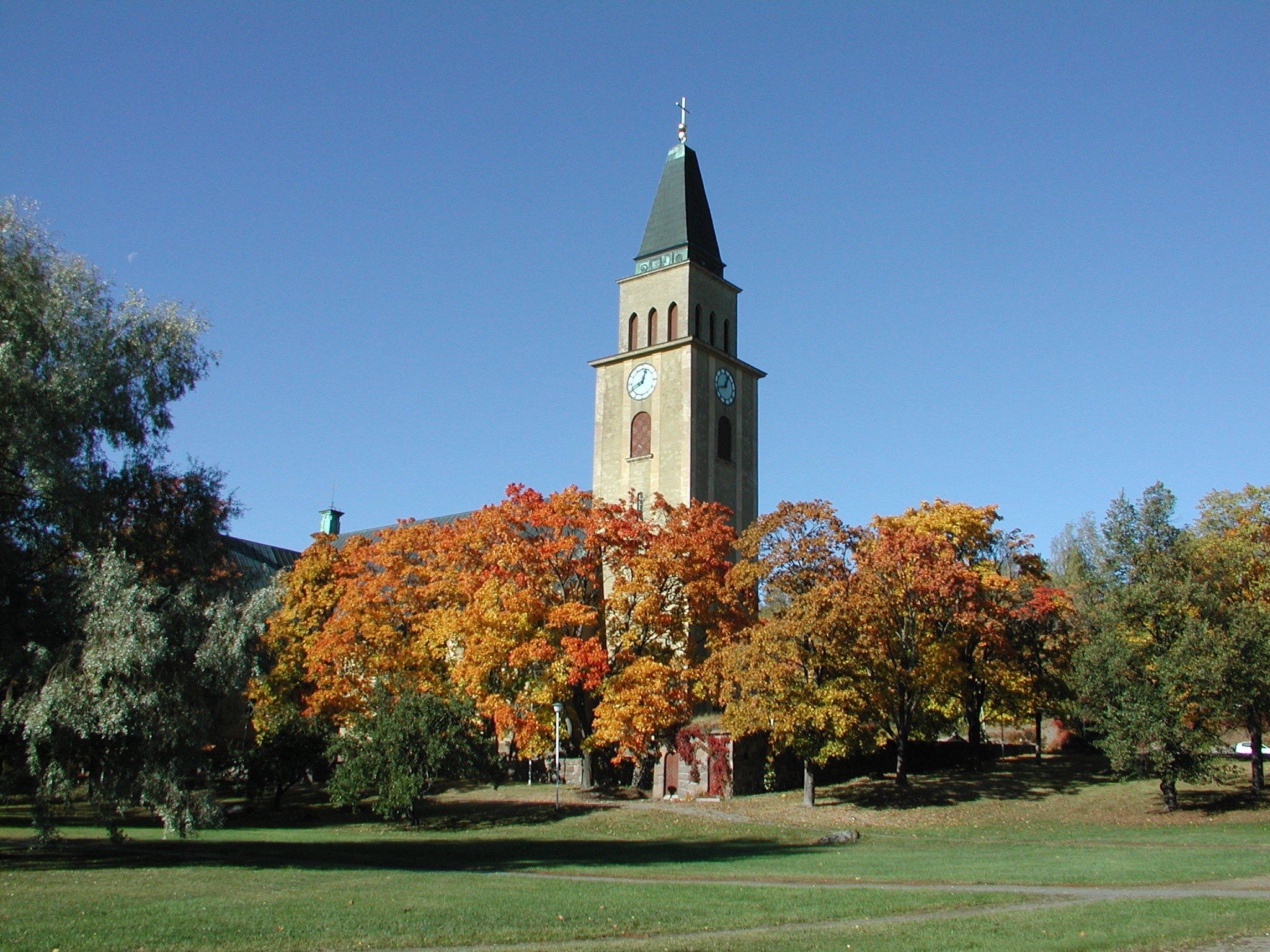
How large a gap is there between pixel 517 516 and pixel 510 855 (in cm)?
1585

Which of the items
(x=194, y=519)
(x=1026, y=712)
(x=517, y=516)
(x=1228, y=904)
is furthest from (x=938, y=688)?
(x=194, y=519)

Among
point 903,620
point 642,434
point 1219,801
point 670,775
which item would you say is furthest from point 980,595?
point 642,434

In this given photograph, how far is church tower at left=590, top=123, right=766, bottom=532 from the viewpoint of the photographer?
4781 centimetres

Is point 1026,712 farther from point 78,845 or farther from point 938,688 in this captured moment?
point 78,845

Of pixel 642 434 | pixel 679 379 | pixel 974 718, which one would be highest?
pixel 679 379

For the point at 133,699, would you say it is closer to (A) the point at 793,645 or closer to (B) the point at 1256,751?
(A) the point at 793,645

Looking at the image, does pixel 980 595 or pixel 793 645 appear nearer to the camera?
pixel 793 645

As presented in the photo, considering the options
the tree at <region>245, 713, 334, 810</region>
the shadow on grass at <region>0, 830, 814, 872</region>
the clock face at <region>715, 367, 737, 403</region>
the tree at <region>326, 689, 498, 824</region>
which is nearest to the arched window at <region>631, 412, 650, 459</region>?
the clock face at <region>715, 367, 737, 403</region>

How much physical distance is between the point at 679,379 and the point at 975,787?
21.9 metres

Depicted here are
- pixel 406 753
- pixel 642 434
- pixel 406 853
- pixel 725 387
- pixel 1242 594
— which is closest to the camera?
pixel 406 853

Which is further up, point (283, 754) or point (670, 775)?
point (283, 754)

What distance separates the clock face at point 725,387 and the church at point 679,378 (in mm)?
53

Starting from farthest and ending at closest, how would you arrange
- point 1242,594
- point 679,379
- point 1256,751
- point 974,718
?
point 679,379, point 974,718, point 1242,594, point 1256,751

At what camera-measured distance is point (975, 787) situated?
116 feet
